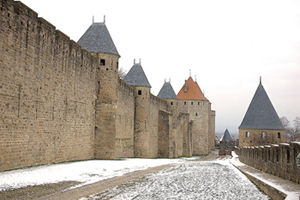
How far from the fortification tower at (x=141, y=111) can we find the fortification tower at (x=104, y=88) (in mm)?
7620

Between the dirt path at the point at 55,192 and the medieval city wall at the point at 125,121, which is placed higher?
the medieval city wall at the point at 125,121

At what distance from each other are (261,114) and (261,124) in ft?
4.72

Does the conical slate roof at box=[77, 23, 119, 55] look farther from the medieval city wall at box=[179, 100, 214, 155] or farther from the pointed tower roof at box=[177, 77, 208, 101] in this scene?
the pointed tower roof at box=[177, 77, 208, 101]

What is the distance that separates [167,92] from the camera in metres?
36.5

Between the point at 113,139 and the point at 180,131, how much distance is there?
18.3 metres

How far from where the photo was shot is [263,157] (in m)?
12.1

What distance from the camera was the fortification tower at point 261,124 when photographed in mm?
37250

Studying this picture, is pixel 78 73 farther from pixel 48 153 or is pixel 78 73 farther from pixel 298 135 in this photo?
pixel 298 135

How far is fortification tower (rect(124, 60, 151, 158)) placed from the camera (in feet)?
84.4

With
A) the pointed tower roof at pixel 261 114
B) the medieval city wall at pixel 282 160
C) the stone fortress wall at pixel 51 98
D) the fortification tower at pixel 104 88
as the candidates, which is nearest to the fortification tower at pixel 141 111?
the stone fortress wall at pixel 51 98

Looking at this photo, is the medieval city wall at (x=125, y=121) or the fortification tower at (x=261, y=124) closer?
the medieval city wall at (x=125, y=121)

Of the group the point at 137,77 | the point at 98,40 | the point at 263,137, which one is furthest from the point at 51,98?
the point at 263,137

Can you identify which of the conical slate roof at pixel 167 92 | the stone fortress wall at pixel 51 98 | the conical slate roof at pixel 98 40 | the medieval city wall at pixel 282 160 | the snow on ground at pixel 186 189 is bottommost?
the snow on ground at pixel 186 189

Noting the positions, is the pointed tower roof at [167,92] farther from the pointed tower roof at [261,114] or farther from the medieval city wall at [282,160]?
the medieval city wall at [282,160]
